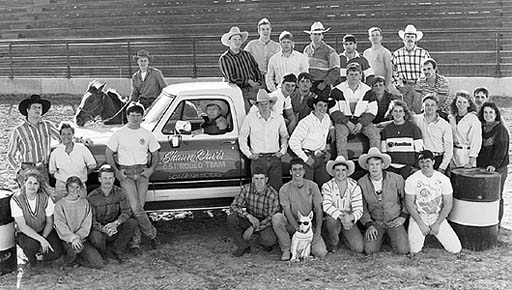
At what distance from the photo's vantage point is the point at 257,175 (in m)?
7.25

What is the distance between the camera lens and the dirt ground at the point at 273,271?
6.50m

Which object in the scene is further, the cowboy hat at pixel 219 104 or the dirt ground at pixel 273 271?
the cowboy hat at pixel 219 104

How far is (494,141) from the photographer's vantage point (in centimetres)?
788

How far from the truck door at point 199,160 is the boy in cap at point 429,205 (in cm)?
205

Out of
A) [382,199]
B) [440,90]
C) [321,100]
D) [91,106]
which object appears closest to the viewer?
[382,199]

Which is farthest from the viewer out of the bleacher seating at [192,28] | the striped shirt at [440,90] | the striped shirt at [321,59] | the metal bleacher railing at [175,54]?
the bleacher seating at [192,28]

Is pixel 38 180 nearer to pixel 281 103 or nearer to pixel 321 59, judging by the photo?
pixel 281 103

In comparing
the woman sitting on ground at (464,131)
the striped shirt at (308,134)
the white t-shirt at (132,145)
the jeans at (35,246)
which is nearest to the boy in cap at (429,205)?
the woman sitting on ground at (464,131)

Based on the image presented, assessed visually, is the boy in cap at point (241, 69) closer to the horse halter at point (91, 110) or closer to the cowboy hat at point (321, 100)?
the cowboy hat at point (321, 100)

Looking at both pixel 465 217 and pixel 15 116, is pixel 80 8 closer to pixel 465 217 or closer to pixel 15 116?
pixel 15 116

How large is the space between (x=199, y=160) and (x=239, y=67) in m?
1.58

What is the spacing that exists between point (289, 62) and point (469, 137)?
2588 millimetres

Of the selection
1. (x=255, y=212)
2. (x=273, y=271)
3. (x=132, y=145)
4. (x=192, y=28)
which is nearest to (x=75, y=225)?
(x=132, y=145)

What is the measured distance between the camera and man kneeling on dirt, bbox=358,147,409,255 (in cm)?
739
